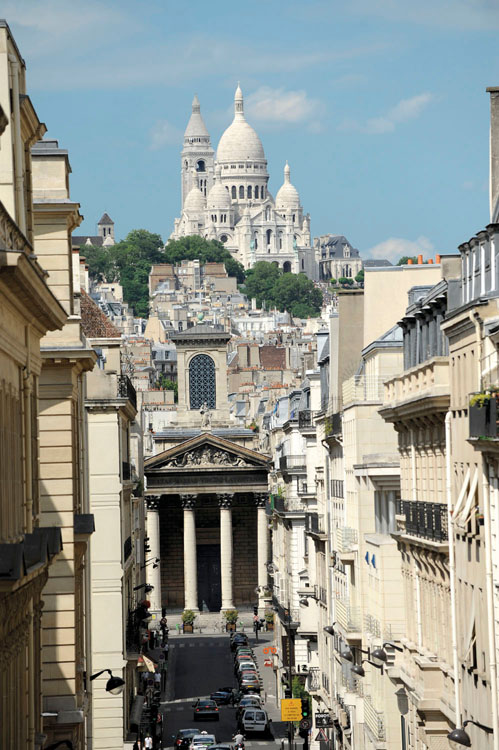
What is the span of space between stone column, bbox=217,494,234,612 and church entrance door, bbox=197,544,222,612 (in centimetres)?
589

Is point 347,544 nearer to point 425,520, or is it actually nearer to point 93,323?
point 425,520

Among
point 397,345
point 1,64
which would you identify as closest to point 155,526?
point 397,345

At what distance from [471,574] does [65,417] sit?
8.30 meters

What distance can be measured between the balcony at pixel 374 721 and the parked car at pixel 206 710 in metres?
35.5

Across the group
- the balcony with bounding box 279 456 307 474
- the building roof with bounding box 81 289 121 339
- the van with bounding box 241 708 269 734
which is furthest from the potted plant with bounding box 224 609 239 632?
the building roof with bounding box 81 289 121 339

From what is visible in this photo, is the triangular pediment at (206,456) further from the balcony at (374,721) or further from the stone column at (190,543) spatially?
the balcony at (374,721)

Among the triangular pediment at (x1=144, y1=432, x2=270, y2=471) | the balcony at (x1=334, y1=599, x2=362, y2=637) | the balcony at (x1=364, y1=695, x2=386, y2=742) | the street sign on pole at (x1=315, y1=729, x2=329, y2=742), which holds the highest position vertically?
the triangular pediment at (x1=144, y1=432, x2=270, y2=471)

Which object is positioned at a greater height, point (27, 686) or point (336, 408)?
point (336, 408)

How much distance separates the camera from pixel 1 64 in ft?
89.8

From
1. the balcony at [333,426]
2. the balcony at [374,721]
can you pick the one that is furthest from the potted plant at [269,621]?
the balcony at [374,721]

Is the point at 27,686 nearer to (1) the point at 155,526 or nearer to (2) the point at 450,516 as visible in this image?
(2) the point at 450,516

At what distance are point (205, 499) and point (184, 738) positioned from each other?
73.3 metres

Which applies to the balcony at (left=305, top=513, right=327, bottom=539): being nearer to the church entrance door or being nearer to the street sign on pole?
the street sign on pole

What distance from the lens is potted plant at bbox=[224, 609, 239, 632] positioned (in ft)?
435
